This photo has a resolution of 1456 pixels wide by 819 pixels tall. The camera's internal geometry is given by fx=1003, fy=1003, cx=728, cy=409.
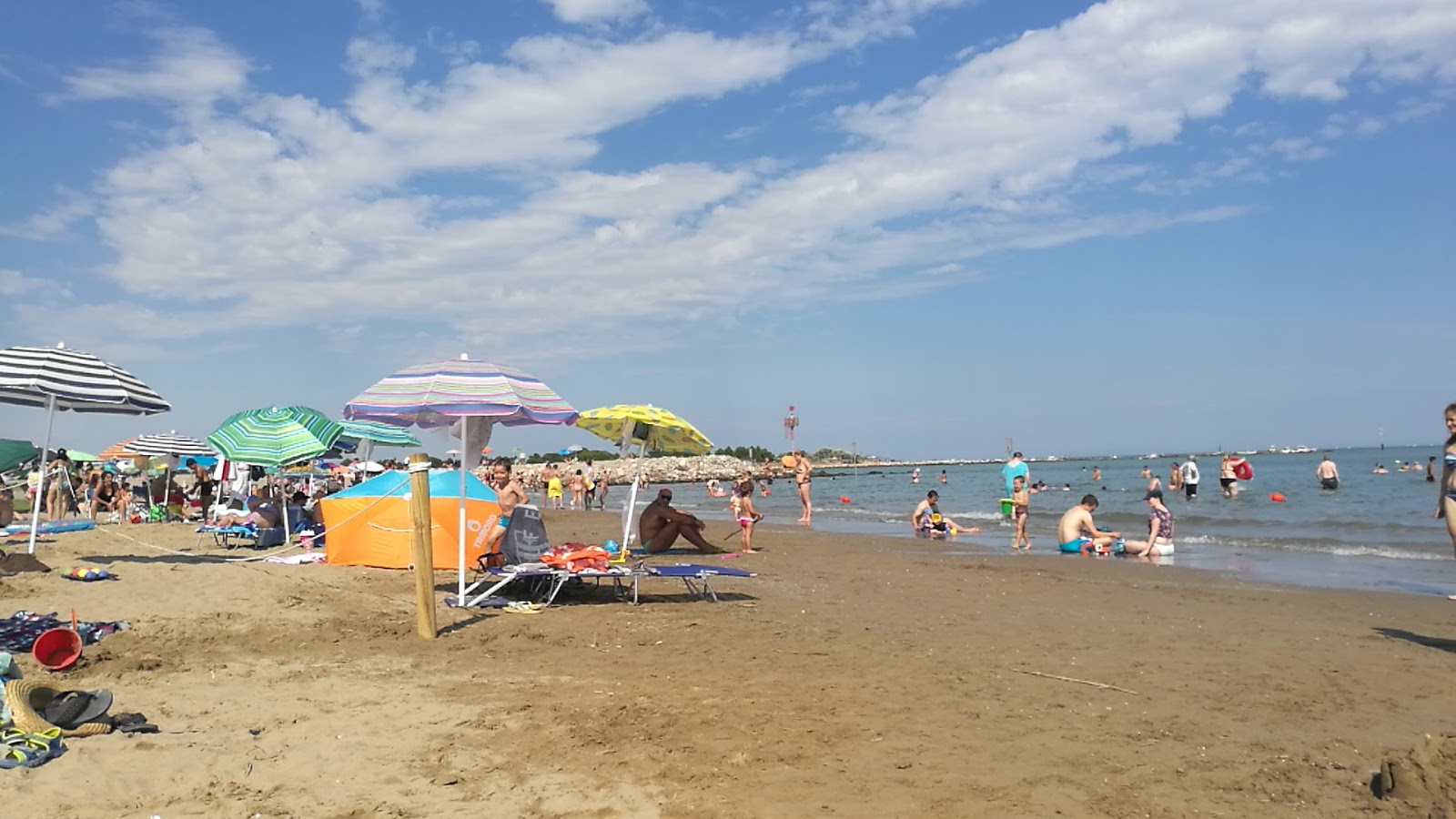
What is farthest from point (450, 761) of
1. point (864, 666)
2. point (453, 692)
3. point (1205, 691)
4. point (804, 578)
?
point (804, 578)

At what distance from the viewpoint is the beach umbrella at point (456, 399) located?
8961 mm

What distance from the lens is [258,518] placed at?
16.0 metres

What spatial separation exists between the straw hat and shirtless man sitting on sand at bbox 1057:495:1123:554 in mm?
13648

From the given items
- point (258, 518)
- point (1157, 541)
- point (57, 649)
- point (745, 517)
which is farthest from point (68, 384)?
point (1157, 541)

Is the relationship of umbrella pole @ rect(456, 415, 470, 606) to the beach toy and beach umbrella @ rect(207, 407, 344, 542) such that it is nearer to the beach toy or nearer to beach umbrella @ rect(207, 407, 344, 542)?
the beach toy

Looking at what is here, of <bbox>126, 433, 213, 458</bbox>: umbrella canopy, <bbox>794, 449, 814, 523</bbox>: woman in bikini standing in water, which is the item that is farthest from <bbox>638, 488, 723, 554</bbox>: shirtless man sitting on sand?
<bbox>126, 433, 213, 458</bbox>: umbrella canopy

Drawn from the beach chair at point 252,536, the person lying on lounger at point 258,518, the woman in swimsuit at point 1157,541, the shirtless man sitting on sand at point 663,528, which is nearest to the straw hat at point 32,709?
the shirtless man sitting on sand at point 663,528

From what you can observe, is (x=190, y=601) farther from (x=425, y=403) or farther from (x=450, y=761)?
(x=450, y=761)

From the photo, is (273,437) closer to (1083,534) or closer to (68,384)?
(68,384)

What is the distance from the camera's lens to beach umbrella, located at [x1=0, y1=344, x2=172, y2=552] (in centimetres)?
999

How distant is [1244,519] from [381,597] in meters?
19.3

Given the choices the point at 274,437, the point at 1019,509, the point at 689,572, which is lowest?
the point at 689,572

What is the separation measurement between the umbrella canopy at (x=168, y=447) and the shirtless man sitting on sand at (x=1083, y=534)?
20.1m

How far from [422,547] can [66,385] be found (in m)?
5.21
